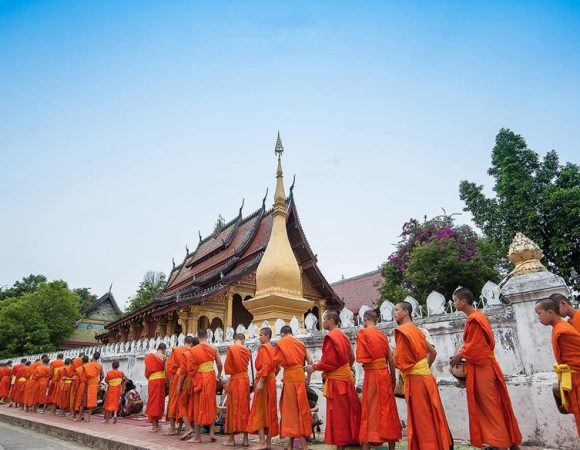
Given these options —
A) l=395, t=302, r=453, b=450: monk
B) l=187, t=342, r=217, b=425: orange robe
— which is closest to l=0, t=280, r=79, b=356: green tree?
l=187, t=342, r=217, b=425: orange robe

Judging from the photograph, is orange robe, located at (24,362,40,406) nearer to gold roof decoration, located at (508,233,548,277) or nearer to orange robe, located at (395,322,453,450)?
orange robe, located at (395,322,453,450)

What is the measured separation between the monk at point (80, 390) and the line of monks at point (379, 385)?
371 centimetres

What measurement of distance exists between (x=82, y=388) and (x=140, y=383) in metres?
1.27

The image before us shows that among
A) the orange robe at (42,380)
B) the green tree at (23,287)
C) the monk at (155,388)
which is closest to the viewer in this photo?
the monk at (155,388)

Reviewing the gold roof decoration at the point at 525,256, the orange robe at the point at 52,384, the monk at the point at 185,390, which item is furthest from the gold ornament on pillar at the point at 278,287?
the orange robe at the point at 52,384

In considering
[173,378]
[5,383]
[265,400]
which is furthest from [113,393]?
[5,383]

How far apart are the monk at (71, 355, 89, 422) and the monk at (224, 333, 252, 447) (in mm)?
4628

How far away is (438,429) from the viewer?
3.19 metres

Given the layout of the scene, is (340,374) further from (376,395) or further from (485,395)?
(485,395)

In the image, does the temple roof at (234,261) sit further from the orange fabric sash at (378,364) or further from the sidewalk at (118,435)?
the orange fabric sash at (378,364)

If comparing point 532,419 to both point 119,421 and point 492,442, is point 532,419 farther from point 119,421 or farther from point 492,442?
point 119,421

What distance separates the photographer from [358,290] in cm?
2812

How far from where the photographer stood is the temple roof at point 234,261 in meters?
15.1

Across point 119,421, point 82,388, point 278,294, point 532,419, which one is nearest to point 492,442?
point 532,419
